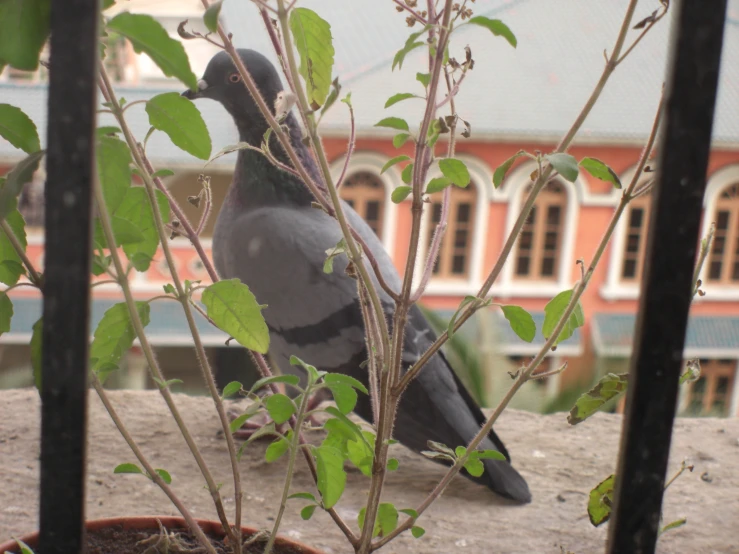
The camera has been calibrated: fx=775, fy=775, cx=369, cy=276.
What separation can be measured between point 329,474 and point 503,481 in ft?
2.16

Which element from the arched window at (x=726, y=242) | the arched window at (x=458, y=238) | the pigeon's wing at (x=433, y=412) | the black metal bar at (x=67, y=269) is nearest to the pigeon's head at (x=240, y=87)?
the pigeon's wing at (x=433, y=412)

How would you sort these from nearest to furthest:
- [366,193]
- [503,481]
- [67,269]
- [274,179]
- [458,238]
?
[67,269], [503,481], [274,179], [366,193], [458,238]

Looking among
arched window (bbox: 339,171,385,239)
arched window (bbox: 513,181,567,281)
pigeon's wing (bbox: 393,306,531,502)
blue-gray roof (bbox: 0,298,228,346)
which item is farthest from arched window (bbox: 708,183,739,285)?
pigeon's wing (bbox: 393,306,531,502)

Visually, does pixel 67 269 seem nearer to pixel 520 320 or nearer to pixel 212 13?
pixel 212 13

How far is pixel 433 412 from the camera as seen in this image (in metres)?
1.19

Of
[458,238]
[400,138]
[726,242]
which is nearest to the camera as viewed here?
[400,138]

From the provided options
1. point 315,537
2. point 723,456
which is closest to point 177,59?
point 315,537

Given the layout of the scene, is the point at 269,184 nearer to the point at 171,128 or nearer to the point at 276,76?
the point at 276,76

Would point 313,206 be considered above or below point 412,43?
below

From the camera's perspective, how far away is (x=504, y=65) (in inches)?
228

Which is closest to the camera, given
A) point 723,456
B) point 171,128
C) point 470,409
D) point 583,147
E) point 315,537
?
point 171,128

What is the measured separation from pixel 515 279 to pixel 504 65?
1.65 meters

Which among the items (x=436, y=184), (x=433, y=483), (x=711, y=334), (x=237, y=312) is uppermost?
(x=436, y=184)

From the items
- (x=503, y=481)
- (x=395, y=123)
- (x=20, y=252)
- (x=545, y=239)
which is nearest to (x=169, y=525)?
(x=20, y=252)
